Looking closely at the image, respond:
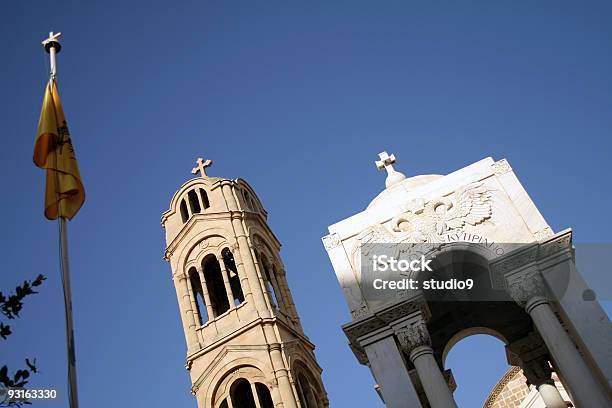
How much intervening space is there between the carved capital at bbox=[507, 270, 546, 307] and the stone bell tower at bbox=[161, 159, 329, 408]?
13015 mm

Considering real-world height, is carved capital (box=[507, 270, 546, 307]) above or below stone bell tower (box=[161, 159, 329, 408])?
below

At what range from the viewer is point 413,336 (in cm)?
1802

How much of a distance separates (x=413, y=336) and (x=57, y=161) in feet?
28.1

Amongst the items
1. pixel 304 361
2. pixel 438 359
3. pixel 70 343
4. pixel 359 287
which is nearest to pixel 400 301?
pixel 359 287

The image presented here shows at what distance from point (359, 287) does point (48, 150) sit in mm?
7759

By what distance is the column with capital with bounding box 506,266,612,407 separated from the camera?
15852 mm

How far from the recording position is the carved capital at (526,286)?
17.7 m

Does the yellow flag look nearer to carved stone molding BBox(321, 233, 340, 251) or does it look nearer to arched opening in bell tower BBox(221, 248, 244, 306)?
carved stone molding BBox(321, 233, 340, 251)

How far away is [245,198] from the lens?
37750 millimetres

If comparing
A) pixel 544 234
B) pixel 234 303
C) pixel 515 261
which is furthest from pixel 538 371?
pixel 234 303

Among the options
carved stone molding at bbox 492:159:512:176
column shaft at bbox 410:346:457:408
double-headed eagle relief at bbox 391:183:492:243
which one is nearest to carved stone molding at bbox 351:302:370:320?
column shaft at bbox 410:346:457:408

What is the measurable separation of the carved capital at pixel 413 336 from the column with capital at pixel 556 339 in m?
2.14

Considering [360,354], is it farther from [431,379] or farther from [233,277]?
[233,277]

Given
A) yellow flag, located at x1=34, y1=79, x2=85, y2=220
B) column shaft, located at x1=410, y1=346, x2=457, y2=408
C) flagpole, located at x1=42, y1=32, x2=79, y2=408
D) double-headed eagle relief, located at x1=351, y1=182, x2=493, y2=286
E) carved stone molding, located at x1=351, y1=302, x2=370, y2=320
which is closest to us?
flagpole, located at x1=42, y1=32, x2=79, y2=408
